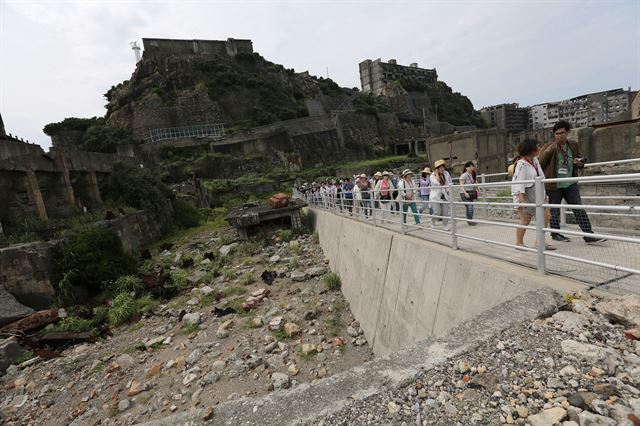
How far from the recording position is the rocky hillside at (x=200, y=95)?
4403cm

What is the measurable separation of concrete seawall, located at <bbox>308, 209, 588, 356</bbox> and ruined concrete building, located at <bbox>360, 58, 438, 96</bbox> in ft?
268

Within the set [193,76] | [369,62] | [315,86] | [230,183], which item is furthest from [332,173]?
[369,62]

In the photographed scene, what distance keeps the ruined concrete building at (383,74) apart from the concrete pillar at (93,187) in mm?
74486

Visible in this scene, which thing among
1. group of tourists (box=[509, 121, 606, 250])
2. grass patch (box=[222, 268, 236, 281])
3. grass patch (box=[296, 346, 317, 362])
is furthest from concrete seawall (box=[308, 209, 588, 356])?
grass patch (box=[222, 268, 236, 281])

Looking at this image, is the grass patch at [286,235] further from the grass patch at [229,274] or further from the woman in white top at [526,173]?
the woman in white top at [526,173]

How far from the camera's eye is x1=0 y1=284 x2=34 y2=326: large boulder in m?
10.0

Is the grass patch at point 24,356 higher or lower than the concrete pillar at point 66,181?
lower

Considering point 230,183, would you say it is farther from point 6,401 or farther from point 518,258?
point 518,258

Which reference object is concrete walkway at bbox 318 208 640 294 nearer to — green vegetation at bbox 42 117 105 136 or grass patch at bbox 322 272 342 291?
grass patch at bbox 322 272 342 291

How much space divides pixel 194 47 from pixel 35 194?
48.3m

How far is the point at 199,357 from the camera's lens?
22.6 ft

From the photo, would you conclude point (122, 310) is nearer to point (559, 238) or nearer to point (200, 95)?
point (559, 238)

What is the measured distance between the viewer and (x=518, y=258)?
11.7 ft

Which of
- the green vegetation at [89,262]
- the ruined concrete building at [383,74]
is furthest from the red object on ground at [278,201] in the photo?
the ruined concrete building at [383,74]
